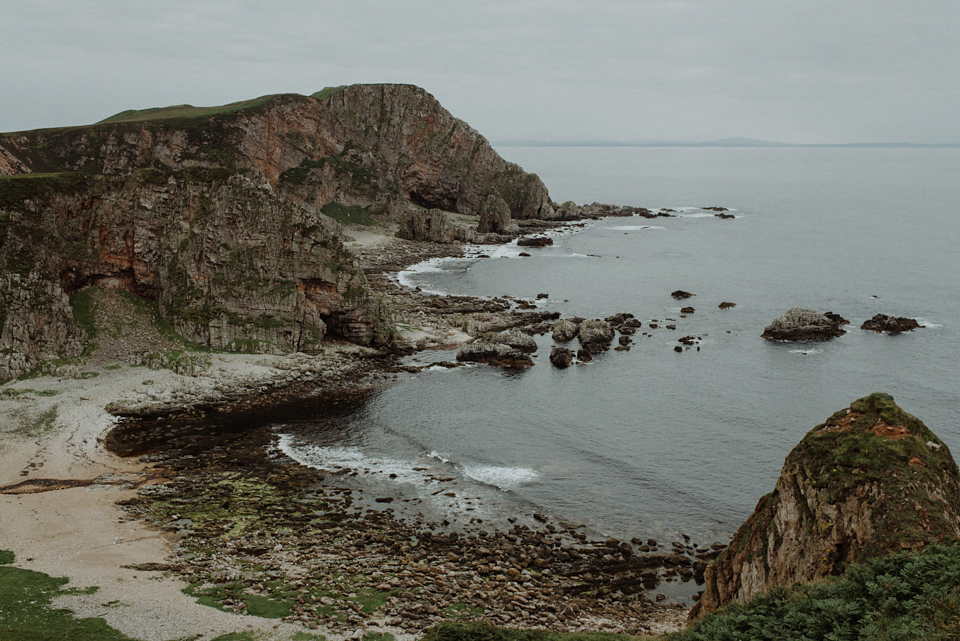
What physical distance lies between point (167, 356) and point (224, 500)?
21.2 m

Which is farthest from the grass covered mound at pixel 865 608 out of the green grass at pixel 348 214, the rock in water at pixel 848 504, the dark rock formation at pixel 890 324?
the green grass at pixel 348 214

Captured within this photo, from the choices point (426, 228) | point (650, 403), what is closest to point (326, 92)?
point (426, 228)

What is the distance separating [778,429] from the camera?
158ft

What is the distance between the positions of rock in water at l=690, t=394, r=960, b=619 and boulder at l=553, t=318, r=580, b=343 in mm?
43938

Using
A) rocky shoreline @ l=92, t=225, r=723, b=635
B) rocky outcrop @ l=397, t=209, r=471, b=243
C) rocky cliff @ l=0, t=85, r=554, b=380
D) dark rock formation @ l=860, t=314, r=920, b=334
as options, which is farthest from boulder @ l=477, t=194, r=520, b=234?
rocky shoreline @ l=92, t=225, r=723, b=635

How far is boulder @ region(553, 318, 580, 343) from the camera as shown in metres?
69.2

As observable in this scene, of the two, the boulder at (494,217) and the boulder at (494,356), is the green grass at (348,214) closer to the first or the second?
the boulder at (494,217)

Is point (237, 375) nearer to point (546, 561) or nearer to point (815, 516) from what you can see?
point (546, 561)

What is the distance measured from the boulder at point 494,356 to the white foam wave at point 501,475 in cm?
2067

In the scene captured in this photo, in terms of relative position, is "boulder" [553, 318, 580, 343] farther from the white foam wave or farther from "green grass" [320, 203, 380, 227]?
"green grass" [320, 203, 380, 227]

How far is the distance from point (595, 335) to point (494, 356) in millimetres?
11292

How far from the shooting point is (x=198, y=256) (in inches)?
2276

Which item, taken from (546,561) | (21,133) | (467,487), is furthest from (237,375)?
(21,133)

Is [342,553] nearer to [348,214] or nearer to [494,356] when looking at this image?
[494,356]
